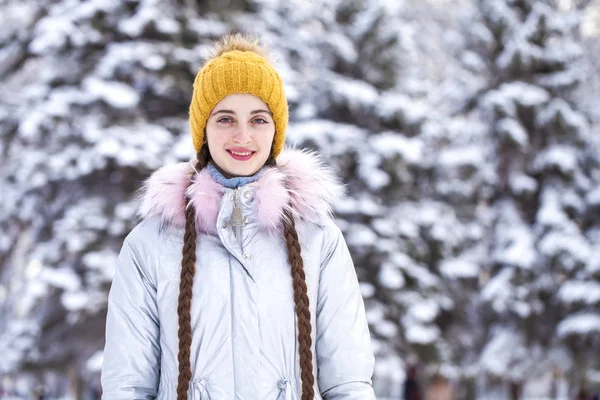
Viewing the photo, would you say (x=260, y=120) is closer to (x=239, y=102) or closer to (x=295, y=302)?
(x=239, y=102)

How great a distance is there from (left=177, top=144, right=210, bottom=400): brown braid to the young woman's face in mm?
254

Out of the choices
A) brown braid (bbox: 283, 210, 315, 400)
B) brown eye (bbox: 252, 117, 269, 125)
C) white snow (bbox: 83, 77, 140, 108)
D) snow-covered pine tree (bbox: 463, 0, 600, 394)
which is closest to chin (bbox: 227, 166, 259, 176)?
brown eye (bbox: 252, 117, 269, 125)

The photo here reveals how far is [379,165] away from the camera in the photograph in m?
14.9

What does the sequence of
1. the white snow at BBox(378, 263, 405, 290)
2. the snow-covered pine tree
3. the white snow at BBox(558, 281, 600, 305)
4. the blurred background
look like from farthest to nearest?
the snow-covered pine tree → the white snow at BBox(558, 281, 600, 305) → the white snow at BBox(378, 263, 405, 290) → the blurred background

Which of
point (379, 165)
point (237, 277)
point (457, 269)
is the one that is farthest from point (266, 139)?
point (457, 269)

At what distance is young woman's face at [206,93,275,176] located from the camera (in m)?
3.20

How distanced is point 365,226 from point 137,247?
1177 cm

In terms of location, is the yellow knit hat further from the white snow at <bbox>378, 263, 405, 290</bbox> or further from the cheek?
the white snow at <bbox>378, 263, 405, 290</bbox>

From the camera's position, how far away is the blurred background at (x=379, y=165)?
13336 millimetres

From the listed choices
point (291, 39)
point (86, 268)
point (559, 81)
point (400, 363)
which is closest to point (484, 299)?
point (400, 363)

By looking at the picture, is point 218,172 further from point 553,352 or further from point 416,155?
point 553,352

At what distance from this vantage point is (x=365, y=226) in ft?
48.4

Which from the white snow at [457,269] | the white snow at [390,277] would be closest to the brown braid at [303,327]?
the white snow at [390,277]

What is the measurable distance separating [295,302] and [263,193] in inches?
15.1
